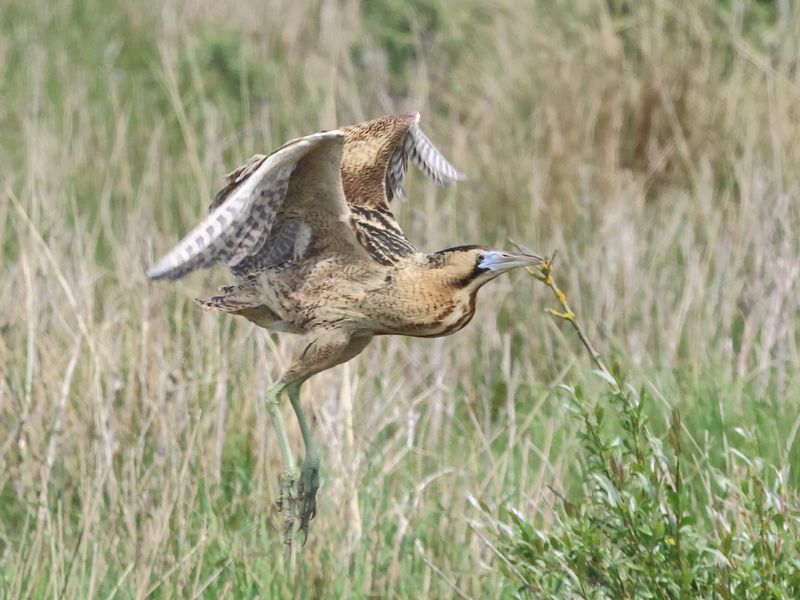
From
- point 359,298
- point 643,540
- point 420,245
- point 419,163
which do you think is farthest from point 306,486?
point 420,245

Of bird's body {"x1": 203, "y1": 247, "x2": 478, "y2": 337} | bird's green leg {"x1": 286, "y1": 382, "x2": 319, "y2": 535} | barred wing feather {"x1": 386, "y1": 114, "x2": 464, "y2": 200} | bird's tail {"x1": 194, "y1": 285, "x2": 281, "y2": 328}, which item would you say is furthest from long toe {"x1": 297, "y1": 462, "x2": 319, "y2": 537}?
barred wing feather {"x1": 386, "y1": 114, "x2": 464, "y2": 200}

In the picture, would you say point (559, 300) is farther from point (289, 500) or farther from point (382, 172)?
point (382, 172)

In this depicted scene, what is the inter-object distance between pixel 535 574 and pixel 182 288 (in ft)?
7.83

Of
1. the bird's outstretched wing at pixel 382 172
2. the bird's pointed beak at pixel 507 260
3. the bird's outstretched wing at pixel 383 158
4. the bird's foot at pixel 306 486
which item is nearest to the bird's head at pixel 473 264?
the bird's pointed beak at pixel 507 260

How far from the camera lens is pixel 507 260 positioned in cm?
256

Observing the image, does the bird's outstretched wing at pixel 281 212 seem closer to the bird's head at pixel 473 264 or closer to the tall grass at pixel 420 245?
the bird's head at pixel 473 264

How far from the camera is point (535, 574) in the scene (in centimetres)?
312

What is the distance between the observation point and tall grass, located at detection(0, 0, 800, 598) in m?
4.06

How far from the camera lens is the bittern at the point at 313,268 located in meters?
2.63

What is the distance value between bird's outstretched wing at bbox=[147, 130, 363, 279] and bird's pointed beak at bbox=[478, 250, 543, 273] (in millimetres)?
354

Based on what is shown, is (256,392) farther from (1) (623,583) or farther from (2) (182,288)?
(1) (623,583)

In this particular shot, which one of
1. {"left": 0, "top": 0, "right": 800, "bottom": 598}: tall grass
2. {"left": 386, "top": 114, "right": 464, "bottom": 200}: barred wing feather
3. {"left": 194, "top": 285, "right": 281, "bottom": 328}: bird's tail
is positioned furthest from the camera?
{"left": 0, "top": 0, "right": 800, "bottom": 598}: tall grass

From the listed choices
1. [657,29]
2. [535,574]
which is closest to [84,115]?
[657,29]

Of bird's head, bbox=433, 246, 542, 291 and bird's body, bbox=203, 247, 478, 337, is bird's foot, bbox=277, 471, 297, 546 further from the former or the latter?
bird's head, bbox=433, 246, 542, 291
